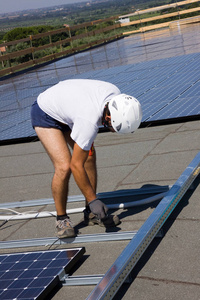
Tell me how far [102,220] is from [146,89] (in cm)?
713

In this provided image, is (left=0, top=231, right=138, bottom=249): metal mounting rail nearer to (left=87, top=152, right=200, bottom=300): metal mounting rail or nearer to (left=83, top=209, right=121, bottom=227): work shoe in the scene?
(left=83, top=209, right=121, bottom=227): work shoe

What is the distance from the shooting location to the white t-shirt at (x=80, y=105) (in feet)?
14.8

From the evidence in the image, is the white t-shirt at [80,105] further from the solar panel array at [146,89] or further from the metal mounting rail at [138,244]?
the solar panel array at [146,89]

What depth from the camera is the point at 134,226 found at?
5109 mm

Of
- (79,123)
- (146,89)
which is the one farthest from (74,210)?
(146,89)

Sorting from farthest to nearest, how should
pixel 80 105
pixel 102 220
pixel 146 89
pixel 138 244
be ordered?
1. pixel 146 89
2. pixel 102 220
3. pixel 80 105
4. pixel 138 244

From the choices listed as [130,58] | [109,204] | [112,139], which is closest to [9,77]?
[130,58]

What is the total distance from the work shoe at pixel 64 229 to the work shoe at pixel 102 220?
1.03 feet

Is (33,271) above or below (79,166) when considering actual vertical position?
below

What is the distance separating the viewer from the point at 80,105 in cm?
464

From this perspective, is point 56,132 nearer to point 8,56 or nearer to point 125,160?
point 125,160

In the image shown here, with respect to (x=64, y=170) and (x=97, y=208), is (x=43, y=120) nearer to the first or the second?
(x=64, y=170)

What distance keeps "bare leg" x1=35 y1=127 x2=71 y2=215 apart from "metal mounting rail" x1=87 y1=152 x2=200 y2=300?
0.88m

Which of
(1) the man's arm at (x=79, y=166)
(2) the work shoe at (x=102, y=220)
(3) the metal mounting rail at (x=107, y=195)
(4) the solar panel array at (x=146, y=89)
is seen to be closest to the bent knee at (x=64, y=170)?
(1) the man's arm at (x=79, y=166)
